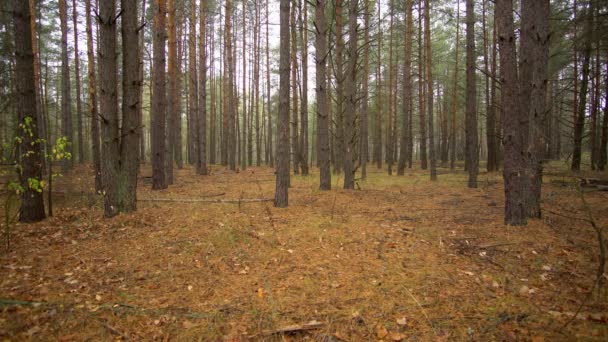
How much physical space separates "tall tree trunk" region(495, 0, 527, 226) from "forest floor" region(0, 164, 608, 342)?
49 cm

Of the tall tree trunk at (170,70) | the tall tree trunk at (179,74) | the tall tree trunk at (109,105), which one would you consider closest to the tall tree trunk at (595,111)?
the tall tree trunk at (109,105)

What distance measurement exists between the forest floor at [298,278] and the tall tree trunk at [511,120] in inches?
19.4

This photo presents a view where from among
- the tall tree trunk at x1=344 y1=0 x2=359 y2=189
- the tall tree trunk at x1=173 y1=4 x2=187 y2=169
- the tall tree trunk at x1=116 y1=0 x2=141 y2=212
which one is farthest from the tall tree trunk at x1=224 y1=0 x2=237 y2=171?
the tall tree trunk at x1=116 y1=0 x2=141 y2=212

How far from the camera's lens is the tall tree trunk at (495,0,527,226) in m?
5.41

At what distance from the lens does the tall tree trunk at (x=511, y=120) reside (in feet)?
17.7

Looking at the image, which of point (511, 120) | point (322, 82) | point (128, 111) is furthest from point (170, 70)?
point (511, 120)

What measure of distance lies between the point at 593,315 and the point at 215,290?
12.1 feet

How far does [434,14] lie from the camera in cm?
1745

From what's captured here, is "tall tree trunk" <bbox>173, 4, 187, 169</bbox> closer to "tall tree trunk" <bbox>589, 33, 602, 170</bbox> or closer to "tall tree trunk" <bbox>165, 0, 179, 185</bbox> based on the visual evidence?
"tall tree trunk" <bbox>165, 0, 179, 185</bbox>

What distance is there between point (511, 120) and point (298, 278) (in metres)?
4.78

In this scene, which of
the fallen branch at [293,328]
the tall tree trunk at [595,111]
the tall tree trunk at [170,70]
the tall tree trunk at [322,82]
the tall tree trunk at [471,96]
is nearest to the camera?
the fallen branch at [293,328]

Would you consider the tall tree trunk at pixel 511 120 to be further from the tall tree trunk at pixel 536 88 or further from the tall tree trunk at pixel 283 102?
the tall tree trunk at pixel 283 102

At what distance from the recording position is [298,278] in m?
3.63

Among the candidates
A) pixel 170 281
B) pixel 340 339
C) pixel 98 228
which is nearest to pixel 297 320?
pixel 340 339
